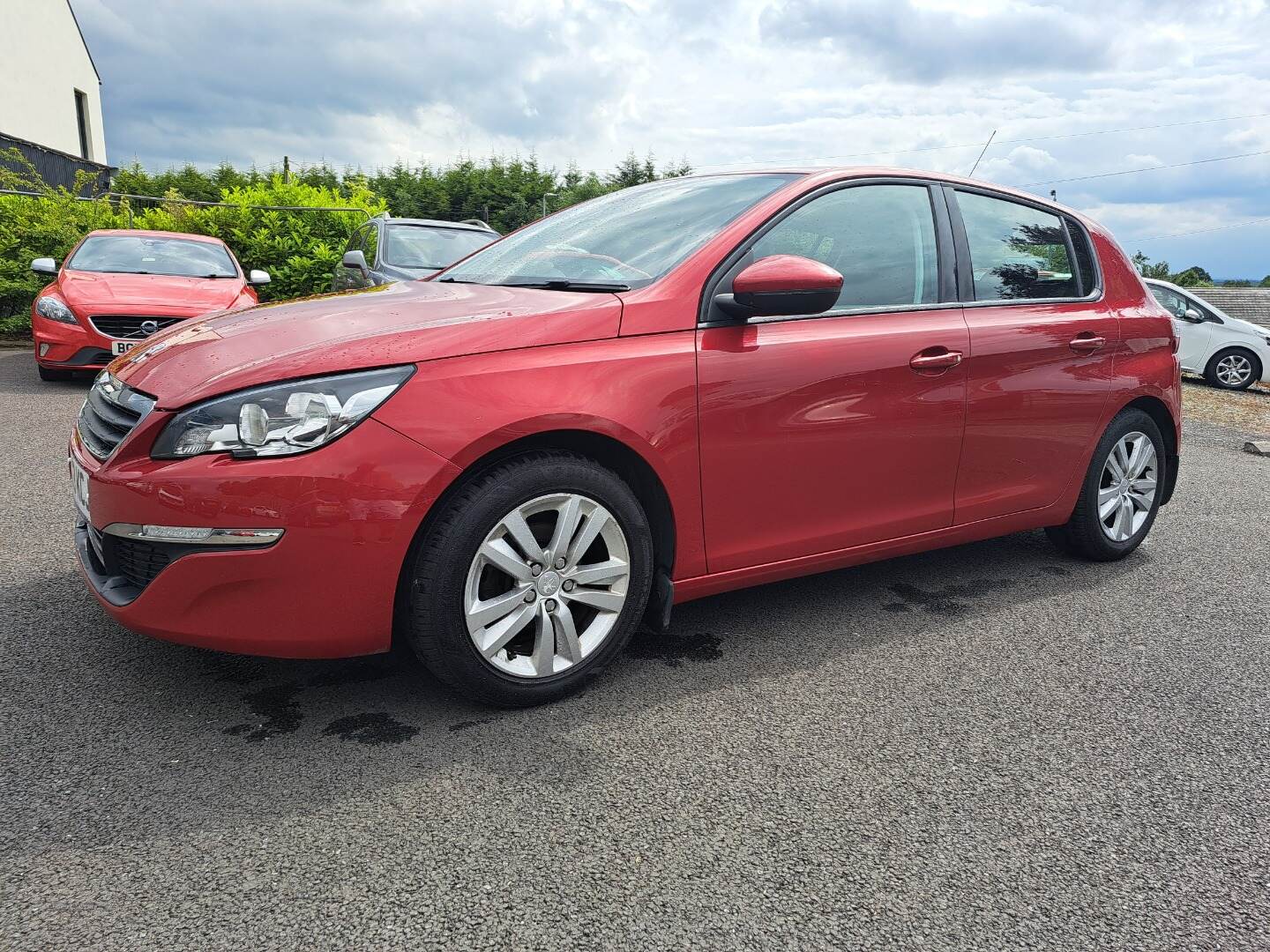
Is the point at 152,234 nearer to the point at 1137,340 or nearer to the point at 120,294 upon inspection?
the point at 120,294

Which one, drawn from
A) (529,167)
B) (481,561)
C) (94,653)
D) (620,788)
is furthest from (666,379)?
(529,167)

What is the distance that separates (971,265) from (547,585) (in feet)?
6.90

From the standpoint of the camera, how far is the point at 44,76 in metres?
27.2

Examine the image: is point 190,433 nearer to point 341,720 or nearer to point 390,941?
point 341,720

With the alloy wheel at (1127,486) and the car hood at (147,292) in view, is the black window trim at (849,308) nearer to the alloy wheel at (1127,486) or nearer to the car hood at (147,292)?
the alloy wheel at (1127,486)

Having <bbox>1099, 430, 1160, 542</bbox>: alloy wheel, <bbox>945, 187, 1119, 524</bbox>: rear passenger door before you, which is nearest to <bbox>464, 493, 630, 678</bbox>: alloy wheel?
<bbox>945, 187, 1119, 524</bbox>: rear passenger door

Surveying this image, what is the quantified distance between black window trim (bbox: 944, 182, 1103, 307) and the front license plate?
2.94 metres

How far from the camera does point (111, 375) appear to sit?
2.89 meters

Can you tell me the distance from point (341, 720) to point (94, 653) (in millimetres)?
909

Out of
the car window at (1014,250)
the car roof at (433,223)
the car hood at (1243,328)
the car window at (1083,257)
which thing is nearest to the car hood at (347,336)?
the car window at (1014,250)

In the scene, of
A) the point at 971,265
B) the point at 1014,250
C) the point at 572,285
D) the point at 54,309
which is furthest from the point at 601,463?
the point at 54,309

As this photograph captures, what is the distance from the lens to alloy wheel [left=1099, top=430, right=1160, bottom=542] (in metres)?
4.18

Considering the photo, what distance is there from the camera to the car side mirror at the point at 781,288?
2779mm

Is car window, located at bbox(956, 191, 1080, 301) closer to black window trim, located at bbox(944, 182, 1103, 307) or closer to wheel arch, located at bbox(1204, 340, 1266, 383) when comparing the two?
black window trim, located at bbox(944, 182, 1103, 307)
